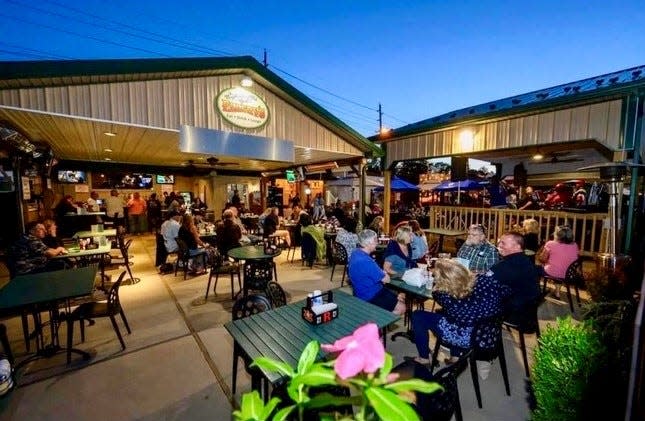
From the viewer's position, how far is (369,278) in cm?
342

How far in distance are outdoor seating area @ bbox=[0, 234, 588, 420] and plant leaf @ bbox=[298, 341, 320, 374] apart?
4.64ft

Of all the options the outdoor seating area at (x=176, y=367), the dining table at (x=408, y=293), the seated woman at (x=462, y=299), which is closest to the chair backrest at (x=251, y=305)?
the outdoor seating area at (x=176, y=367)

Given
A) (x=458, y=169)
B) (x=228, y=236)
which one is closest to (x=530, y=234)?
(x=228, y=236)

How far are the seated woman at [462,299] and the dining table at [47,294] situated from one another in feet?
12.6

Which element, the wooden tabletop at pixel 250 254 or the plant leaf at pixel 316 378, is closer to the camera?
the plant leaf at pixel 316 378

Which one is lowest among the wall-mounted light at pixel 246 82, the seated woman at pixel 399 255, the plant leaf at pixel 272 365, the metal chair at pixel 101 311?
the metal chair at pixel 101 311

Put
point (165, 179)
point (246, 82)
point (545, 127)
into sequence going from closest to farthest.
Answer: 1. point (545, 127)
2. point (246, 82)
3. point (165, 179)

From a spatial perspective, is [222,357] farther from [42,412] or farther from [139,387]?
[42,412]

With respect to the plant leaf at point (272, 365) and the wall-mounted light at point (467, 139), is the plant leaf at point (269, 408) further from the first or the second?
the wall-mounted light at point (467, 139)

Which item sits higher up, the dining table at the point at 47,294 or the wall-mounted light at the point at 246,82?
the wall-mounted light at the point at 246,82

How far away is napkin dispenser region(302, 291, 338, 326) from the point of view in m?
2.51

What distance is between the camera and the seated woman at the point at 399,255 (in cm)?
399

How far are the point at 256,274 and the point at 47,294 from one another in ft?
8.87

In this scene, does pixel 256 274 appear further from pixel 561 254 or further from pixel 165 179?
pixel 165 179
